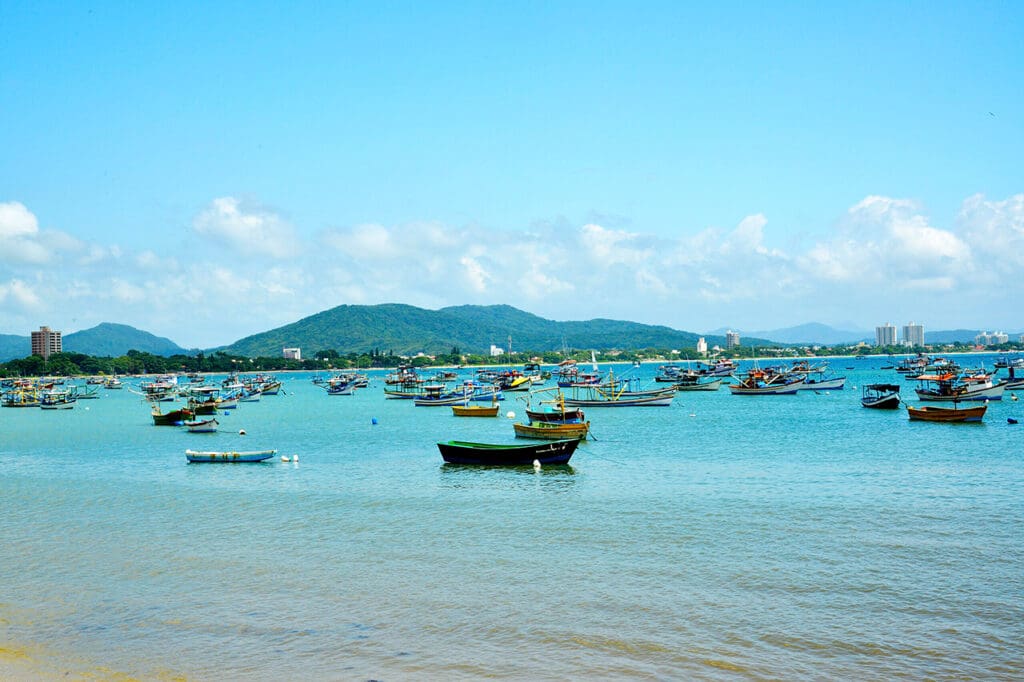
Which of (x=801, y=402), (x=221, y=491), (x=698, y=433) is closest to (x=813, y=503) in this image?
(x=221, y=491)

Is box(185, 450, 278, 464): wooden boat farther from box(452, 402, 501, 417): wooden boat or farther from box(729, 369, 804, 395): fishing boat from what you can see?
box(729, 369, 804, 395): fishing boat

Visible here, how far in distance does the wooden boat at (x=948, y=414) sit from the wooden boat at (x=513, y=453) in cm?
2707

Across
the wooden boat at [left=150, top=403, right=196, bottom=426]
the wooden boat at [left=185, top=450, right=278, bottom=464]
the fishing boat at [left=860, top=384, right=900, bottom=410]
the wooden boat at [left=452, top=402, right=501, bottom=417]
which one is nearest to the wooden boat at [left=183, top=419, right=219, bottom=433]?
the wooden boat at [left=150, top=403, right=196, bottom=426]

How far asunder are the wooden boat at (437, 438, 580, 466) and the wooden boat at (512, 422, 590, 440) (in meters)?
7.76

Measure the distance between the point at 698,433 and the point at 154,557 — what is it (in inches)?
1369

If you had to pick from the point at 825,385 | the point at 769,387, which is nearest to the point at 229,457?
the point at 769,387

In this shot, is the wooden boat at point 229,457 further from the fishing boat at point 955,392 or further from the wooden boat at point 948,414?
the fishing boat at point 955,392

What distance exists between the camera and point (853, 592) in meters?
15.9

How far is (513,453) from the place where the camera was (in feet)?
111

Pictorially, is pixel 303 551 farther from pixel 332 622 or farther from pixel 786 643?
pixel 786 643

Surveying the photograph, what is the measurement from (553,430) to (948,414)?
24.1 m

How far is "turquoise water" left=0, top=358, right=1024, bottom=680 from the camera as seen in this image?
13.2m

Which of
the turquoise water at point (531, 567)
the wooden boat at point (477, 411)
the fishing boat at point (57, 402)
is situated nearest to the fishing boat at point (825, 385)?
the wooden boat at point (477, 411)

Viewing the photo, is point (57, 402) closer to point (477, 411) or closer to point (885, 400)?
point (477, 411)
